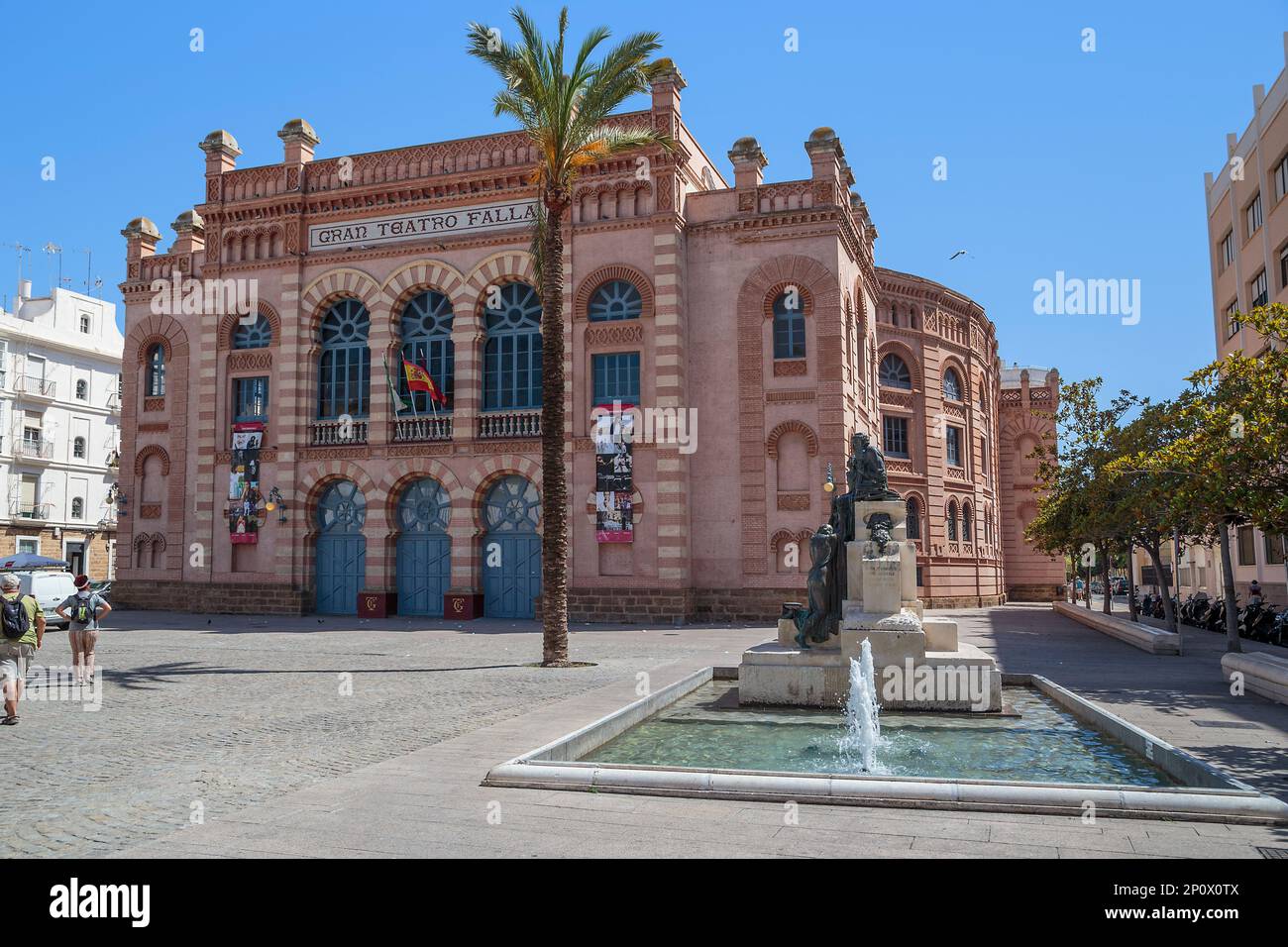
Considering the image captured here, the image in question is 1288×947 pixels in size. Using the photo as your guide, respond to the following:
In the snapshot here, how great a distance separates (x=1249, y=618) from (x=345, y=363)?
28626 millimetres

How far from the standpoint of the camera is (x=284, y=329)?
33281mm

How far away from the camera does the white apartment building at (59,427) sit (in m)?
49.1

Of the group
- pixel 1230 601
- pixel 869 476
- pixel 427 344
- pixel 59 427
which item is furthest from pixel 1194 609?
pixel 59 427

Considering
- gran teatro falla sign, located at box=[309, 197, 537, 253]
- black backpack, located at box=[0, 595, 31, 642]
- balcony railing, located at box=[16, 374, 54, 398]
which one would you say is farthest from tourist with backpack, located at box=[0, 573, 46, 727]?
balcony railing, located at box=[16, 374, 54, 398]

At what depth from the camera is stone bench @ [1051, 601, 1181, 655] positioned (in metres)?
19.1

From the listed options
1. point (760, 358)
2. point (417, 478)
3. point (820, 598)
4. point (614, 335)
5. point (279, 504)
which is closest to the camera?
point (820, 598)

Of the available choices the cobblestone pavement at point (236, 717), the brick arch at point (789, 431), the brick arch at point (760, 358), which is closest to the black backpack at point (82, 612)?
the cobblestone pavement at point (236, 717)

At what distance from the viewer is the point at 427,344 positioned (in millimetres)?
Answer: 32562

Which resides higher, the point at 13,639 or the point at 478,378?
the point at 478,378

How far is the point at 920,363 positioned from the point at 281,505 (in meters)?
25.7

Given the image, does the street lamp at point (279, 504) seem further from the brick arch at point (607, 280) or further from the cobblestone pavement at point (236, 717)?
the brick arch at point (607, 280)

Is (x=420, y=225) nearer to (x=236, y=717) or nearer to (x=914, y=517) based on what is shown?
(x=914, y=517)
